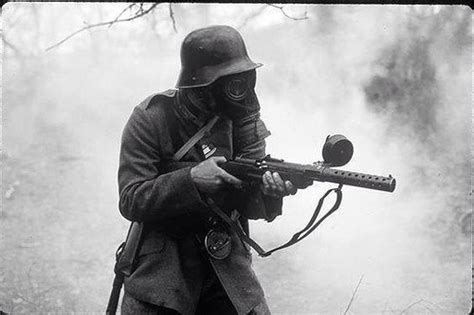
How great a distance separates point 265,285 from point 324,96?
8.87ft

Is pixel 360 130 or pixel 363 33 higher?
pixel 363 33

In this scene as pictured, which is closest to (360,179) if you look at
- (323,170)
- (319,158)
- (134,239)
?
(323,170)

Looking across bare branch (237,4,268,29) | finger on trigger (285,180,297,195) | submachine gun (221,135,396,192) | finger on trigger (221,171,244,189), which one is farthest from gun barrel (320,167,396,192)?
bare branch (237,4,268,29)

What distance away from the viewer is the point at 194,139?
3.12 metres

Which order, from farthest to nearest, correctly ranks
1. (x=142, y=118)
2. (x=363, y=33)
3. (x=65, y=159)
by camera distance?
1. (x=65, y=159)
2. (x=363, y=33)
3. (x=142, y=118)

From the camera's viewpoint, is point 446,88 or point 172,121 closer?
point 172,121

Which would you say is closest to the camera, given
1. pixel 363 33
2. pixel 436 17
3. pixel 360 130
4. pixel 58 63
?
pixel 436 17

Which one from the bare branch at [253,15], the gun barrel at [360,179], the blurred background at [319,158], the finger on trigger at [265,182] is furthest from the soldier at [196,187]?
the blurred background at [319,158]

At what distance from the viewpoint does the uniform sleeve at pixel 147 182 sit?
2.91 metres

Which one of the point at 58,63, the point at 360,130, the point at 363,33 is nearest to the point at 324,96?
the point at 360,130

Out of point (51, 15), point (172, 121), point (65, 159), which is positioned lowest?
point (65, 159)

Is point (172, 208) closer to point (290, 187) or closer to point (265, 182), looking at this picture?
point (265, 182)

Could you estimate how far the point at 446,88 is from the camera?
6402 millimetres

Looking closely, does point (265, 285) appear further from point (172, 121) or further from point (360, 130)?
point (172, 121)
